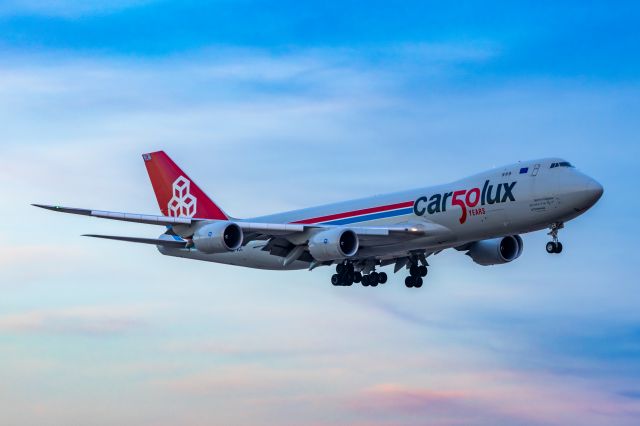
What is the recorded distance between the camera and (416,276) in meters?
63.8

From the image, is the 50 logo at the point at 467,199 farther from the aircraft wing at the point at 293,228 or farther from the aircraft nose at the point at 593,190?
the aircraft nose at the point at 593,190

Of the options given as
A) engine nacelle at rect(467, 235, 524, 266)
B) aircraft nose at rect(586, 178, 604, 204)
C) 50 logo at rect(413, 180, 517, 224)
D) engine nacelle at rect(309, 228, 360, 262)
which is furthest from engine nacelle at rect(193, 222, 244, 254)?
aircraft nose at rect(586, 178, 604, 204)

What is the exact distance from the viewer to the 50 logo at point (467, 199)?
56.0 metres

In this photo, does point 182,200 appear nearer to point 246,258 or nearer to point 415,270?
point 246,258

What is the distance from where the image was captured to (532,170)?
5562cm

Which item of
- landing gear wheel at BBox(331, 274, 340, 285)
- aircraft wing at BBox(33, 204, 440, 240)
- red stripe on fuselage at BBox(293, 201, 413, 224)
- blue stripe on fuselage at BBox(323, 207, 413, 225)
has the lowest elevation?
landing gear wheel at BBox(331, 274, 340, 285)

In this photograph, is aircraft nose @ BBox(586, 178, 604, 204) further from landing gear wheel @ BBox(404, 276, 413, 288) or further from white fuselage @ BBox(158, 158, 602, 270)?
landing gear wheel @ BBox(404, 276, 413, 288)

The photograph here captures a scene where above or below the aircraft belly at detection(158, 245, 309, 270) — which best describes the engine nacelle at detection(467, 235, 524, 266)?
above

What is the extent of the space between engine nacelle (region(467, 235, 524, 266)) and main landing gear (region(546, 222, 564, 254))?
8.18 m

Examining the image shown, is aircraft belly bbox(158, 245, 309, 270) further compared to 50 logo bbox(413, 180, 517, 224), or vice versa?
aircraft belly bbox(158, 245, 309, 270)

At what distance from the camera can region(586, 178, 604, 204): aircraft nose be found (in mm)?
53812

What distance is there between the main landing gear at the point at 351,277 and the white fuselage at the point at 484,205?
5.71 ft

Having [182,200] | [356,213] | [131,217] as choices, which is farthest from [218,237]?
[182,200]

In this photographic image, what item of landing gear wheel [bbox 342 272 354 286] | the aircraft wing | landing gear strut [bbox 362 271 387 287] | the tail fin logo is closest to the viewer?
the aircraft wing
